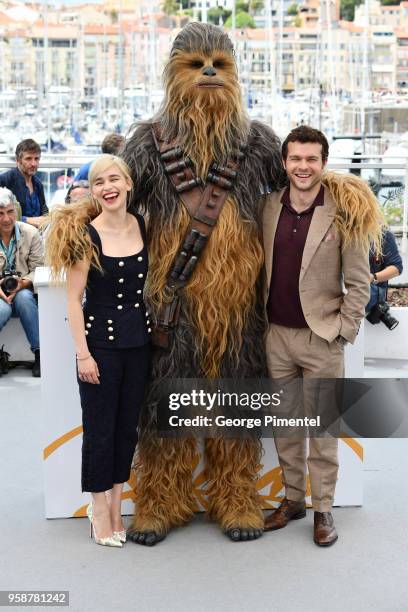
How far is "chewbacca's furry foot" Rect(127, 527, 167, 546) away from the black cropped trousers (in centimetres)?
24

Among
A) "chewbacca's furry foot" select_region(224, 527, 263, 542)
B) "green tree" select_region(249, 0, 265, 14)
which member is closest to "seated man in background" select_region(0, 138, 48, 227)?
"chewbacca's furry foot" select_region(224, 527, 263, 542)

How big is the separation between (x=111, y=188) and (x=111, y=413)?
32.3 inches

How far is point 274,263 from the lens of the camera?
3.62 metres

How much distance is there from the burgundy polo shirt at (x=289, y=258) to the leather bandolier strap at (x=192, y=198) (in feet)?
0.80

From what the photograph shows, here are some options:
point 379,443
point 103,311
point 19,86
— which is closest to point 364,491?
point 379,443

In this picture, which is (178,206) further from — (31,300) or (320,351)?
(31,300)

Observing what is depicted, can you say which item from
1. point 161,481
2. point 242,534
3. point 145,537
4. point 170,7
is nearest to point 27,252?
point 161,481

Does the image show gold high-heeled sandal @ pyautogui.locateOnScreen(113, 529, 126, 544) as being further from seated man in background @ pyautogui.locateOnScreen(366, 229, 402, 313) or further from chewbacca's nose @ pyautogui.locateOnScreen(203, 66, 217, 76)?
seated man in background @ pyautogui.locateOnScreen(366, 229, 402, 313)

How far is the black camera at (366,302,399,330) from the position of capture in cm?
627

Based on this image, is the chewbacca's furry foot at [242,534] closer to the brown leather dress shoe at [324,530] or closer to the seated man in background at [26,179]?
the brown leather dress shoe at [324,530]

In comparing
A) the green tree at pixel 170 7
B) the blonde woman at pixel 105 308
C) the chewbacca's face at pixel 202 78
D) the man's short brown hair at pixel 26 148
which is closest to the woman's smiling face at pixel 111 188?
A: the blonde woman at pixel 105 308

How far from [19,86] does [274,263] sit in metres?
31.9

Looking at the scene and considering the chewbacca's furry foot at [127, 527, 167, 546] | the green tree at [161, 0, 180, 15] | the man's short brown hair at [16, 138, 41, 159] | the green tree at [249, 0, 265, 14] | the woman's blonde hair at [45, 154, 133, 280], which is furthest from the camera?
the green tree at [161, 0, 180, 15]

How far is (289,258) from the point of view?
3.58 m
